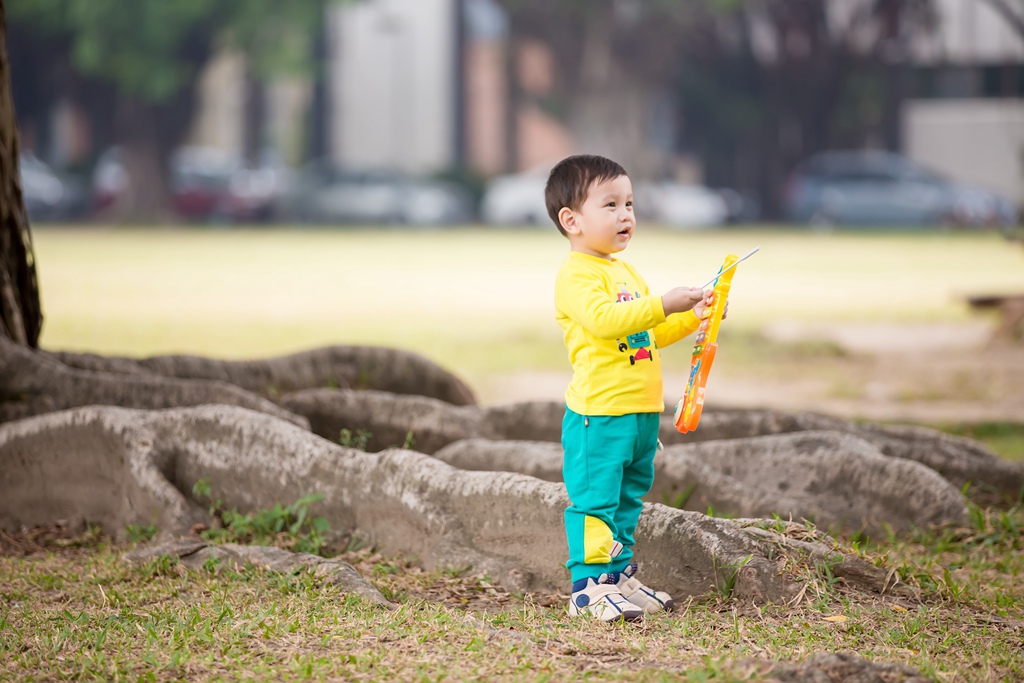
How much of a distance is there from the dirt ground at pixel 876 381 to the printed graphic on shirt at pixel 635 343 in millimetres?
3913

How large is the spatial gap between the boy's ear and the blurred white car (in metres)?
29.4

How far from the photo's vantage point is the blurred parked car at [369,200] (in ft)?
106

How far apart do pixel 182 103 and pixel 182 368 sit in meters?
27.4

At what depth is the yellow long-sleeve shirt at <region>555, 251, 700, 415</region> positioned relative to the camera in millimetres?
3566

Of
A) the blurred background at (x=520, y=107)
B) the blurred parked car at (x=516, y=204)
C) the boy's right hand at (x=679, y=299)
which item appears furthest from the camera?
the blurred parked car at (x=516, y=204)

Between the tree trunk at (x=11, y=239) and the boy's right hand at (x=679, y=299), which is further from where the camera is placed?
Answer: the tree trunk at (x=11, y=239)

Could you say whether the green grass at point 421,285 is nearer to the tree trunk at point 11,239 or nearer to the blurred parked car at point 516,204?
the tree trunk at point 11,239

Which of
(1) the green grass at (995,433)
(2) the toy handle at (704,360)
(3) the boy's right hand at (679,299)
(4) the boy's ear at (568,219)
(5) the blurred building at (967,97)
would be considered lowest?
(1) the green grass at (995,433)

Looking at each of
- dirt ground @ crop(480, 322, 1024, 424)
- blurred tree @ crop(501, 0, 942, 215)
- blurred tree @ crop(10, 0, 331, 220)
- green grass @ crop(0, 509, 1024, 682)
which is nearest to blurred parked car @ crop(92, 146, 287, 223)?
blurred tree @ crop(10, 0, 331, 220)

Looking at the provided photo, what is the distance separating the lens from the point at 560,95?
116 ft

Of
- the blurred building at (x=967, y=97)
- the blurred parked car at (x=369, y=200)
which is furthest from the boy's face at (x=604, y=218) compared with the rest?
the blurred building at (x=967, y=97)

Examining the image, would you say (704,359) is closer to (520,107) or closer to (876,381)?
(876,381)

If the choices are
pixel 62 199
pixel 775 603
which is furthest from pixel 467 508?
pixel 62 199

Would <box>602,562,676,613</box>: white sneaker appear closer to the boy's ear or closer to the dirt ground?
the boy's ear
